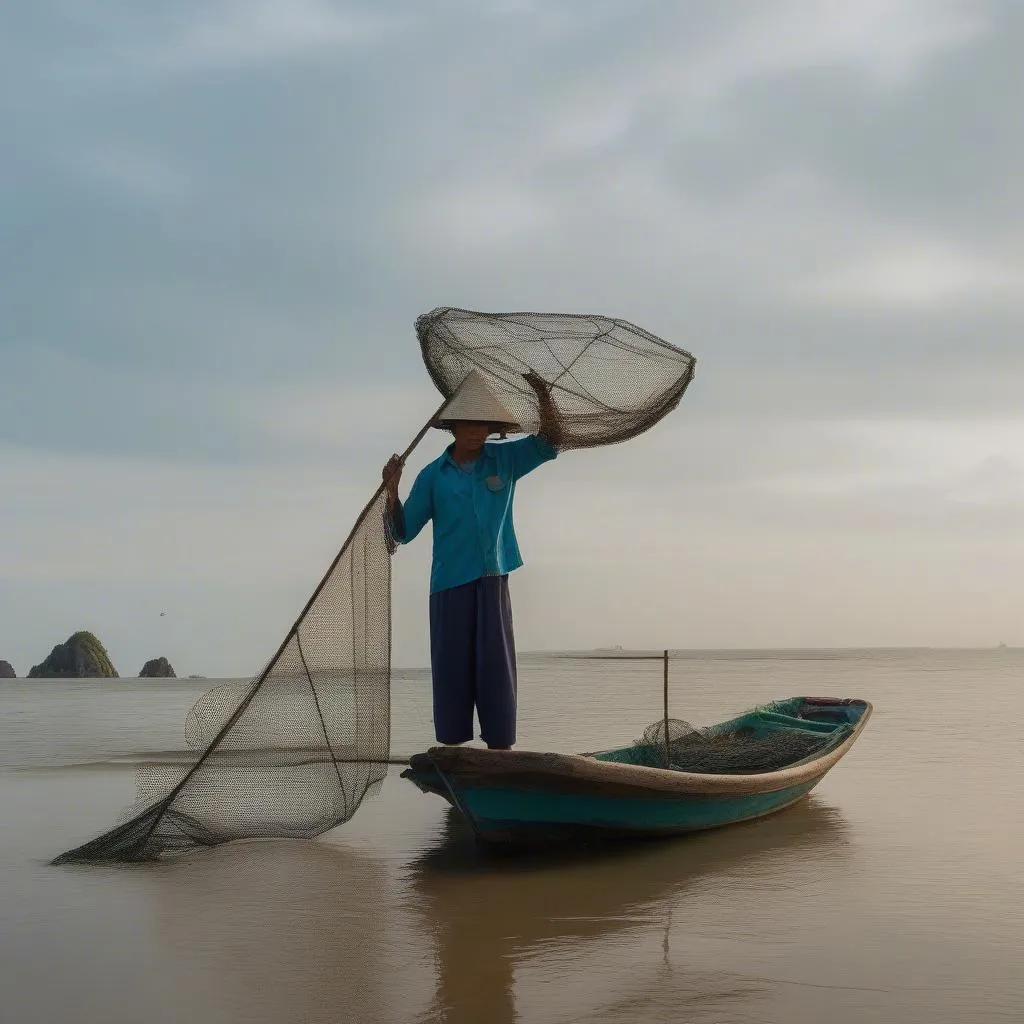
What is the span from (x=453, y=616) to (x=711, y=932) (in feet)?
5.84

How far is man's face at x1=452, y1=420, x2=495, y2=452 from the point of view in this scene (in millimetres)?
4973

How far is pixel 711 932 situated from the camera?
11.7ft

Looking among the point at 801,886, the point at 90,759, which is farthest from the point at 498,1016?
the point at 90,759

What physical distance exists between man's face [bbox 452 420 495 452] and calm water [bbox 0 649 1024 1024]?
5.77 ft

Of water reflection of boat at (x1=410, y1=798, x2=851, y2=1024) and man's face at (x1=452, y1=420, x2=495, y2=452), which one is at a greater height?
man's face at (x1=452, y1=420, x2=495, y2=452)

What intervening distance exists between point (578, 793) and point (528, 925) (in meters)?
0.87

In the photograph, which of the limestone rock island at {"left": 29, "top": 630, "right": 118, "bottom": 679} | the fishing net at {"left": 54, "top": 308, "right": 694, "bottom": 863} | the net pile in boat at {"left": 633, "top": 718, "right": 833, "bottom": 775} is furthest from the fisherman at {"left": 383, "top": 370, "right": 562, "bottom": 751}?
the limestone rock island at {"left": 29, "top": 630, "right": 118, "bottom": 679}

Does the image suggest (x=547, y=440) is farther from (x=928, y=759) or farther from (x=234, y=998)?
(x=928, y=759)

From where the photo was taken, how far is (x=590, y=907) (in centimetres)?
385

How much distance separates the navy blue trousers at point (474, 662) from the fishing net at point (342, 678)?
367 mm

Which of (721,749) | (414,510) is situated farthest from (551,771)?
(721,749)

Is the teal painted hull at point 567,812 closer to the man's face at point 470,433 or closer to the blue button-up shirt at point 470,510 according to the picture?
the blue button-up shirt at point 470,510

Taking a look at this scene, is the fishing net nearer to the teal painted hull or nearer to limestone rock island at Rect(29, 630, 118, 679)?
the teal painted hull

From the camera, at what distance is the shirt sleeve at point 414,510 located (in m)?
5.00
